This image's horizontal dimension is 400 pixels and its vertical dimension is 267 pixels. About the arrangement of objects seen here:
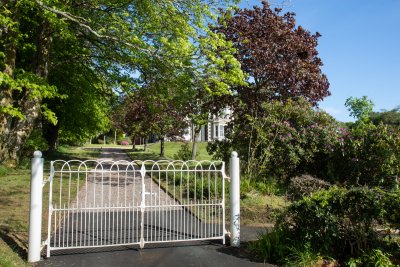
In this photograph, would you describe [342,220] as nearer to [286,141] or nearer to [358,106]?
[286,141]

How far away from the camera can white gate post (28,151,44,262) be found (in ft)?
19.9

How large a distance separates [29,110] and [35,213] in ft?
36.9

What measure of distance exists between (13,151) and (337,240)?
1476 cm

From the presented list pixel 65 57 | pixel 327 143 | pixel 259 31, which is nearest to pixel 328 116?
pixel 327 143

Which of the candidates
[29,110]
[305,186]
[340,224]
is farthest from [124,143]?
[340,224]

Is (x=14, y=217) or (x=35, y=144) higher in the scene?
(x=35, y=144)

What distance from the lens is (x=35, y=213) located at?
6.10 metres

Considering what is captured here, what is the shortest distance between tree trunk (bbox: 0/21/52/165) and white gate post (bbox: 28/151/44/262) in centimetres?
1088

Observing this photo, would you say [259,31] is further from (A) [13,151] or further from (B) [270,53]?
(A) [13,151]

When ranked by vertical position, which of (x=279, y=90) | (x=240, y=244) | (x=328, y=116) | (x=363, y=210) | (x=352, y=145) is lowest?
(x=240, y=244)

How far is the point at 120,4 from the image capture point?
51.6 feet

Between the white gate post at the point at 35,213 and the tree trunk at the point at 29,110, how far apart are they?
1088cm

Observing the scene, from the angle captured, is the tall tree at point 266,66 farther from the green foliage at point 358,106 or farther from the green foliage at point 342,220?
the green foliage at point 358,106

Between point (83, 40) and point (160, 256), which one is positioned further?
point (83, 40)
